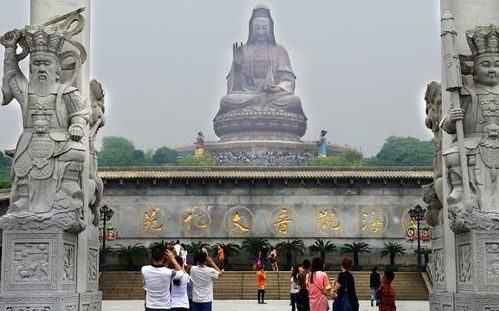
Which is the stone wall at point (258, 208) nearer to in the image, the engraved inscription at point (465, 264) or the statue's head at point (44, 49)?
the engraved inscription at point (465, 264)

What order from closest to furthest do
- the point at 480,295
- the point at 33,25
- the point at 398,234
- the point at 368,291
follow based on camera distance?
the point at 480,295
the point at 33,25
the point at 368,291
the point at 398,234

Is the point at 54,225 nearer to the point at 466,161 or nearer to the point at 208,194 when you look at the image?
the point at 466,161

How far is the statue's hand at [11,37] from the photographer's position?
10.9m

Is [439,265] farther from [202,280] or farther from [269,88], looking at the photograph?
[269,88]

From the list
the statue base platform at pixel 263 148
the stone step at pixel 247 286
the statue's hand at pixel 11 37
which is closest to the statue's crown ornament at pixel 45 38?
the statue's hand at pixel 11 37

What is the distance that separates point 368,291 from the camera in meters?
27.3

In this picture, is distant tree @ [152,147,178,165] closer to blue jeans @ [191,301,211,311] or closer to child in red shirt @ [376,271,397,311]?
child in red shirt @ [376,271,397,311]

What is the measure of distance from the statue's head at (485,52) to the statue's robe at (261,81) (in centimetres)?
6420

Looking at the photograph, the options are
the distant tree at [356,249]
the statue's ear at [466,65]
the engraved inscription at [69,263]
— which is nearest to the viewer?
the engraved inscription at [69,263]

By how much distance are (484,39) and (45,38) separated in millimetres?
5718

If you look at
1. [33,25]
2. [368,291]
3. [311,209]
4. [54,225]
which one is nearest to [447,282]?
[54,225]

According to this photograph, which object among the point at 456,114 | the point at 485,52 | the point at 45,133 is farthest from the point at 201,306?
the point at 485,52

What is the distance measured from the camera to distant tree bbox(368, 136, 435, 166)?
7106cm

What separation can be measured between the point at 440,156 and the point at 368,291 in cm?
1569
